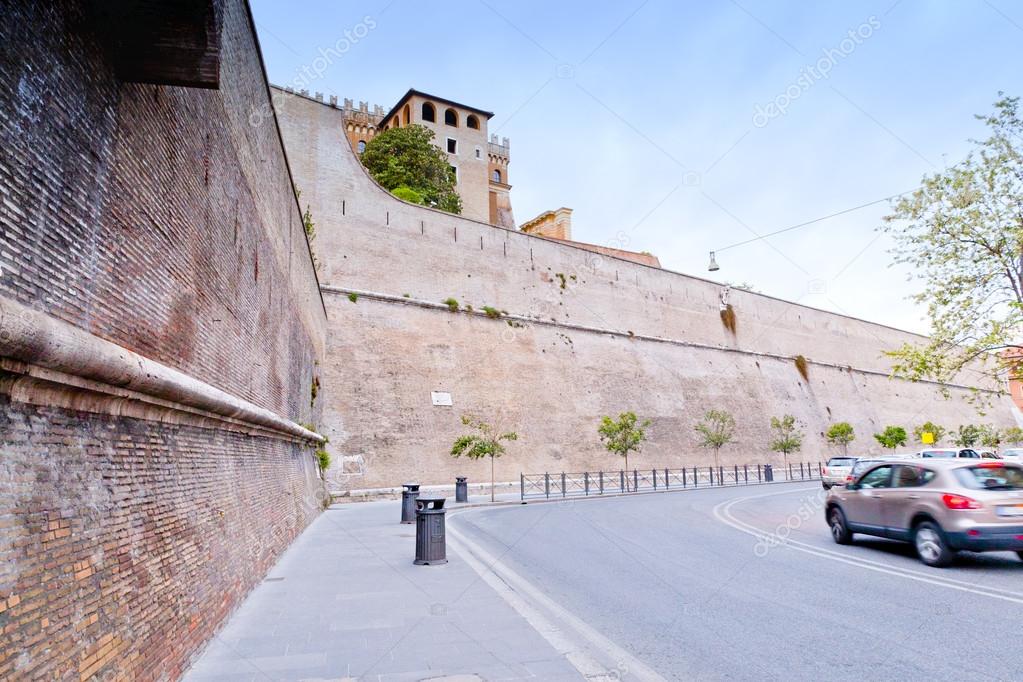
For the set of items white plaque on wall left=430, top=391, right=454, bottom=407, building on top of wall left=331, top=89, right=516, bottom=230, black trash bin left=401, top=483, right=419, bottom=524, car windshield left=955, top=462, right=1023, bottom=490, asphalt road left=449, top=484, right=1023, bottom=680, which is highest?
building on top of wall left=331, top=89, right=516, bottom=230

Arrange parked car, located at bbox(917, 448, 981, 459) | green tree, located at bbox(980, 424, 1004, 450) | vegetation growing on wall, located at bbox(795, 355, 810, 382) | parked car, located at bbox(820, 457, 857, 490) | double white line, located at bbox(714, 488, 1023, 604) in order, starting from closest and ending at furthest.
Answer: double white line, located at bbox(714, 488, 1023, 604) < parked car, located at bbox(917, 448, 981, 459) < parked car, located at bbox(820, 457, 857, 490) < green tree, located at bbox(980, 424, 1004, 450) < vegetation growing on wall, located at bbox(795, 355, 810, 382)

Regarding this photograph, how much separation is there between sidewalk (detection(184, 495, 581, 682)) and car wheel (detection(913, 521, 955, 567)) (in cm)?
573

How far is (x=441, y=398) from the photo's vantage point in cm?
2602

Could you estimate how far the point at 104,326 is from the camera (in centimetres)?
418

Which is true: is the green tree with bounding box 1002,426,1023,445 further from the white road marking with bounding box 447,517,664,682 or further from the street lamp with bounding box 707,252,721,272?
the white road marking with bounding box 447,517,664,682

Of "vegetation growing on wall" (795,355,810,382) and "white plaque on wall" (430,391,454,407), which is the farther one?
"vegetation growing on wall" (795,355,810,382)

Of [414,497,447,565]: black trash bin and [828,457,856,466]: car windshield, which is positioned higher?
[828,457,856,466]: car windshield

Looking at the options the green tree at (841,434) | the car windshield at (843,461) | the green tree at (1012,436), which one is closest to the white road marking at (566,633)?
the car windshield at (843,461)

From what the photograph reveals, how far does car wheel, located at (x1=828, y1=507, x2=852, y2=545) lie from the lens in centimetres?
1027

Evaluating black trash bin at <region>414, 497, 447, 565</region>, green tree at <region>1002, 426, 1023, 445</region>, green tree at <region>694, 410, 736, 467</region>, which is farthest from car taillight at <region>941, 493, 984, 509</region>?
green tree at <region>1002, 426, 1023, 445</region>

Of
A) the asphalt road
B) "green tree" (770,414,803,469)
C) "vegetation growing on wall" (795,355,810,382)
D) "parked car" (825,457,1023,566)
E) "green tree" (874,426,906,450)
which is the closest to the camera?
the asphalt road

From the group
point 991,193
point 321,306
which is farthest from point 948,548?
point 321,306

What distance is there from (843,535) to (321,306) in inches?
661

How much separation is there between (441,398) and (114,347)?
22.2 meters
